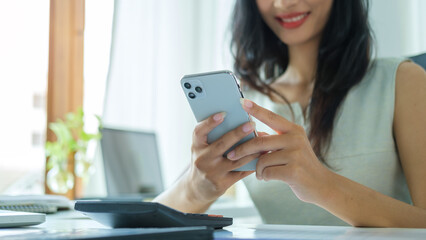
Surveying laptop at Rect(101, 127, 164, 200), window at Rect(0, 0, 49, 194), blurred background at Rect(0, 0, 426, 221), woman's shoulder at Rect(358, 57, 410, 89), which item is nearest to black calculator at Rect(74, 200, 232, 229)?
woman's shoulder at Rect(358, 57, 410, 89)

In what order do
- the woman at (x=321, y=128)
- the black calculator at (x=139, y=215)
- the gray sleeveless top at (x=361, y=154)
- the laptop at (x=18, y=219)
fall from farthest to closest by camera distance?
1. the gray sleeveless top at (x=361, y=154)
2. the woman at (x=321, y=128)
3. the laptop at (x=18, y=219)
4. the black calculator at (x=139, y=215)

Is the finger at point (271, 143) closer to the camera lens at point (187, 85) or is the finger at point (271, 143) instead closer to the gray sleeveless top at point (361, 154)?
the camera lens at point (187, 85)

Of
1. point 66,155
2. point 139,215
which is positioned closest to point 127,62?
point 66,155

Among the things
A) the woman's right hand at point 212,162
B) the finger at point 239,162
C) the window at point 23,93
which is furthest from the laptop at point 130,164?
the finger at point 239,162

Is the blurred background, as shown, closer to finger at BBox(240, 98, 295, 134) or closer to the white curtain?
the white curtain

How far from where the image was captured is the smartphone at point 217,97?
72cm

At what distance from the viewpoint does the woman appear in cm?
80

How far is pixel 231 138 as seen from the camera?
794 millimetres

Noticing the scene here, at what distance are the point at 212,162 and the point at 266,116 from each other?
17cm

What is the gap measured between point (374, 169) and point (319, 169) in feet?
1.34

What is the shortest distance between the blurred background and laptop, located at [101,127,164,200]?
512 mm

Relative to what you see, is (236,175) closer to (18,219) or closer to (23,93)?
(18,219)

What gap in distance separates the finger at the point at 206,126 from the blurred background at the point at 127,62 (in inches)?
44.8

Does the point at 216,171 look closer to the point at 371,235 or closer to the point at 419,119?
the point at 371,235
